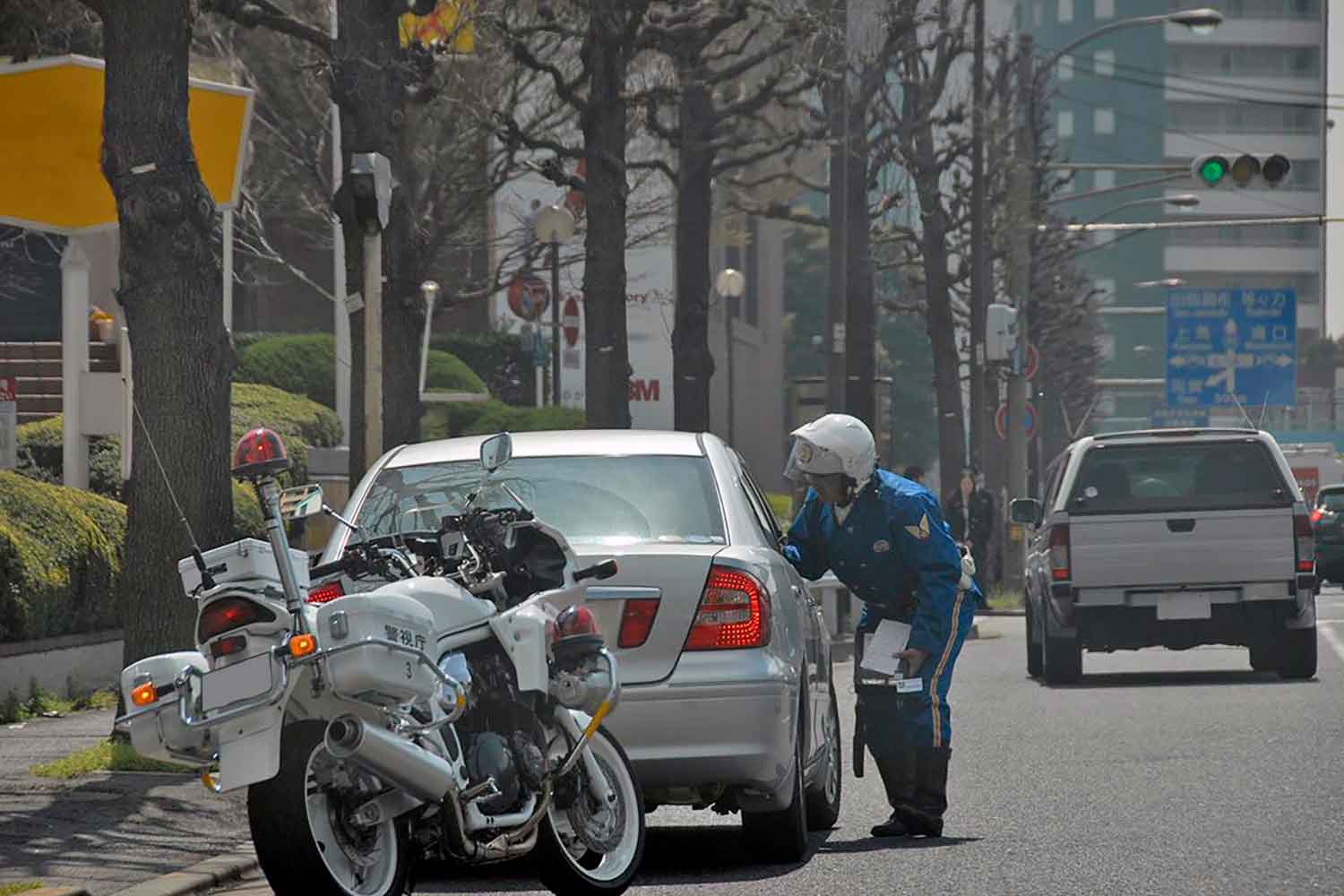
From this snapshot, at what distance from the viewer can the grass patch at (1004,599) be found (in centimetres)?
3784

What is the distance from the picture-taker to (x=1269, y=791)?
11.4m

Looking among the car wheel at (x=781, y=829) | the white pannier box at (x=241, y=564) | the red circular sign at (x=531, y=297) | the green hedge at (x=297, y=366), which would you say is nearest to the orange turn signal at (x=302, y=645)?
the white pannier box at (x=241, y=564)

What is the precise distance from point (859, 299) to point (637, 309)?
978 inches

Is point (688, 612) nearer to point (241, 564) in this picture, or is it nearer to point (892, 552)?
point (892, 552)

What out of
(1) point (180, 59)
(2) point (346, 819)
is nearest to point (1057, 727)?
(1) point (180, 59)

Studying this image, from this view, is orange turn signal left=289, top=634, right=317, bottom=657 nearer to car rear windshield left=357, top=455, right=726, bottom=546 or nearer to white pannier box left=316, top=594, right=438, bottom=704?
white pannier box left=316, top=594, right=438, bottom=704

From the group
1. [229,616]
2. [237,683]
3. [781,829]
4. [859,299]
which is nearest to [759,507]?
[781,829]

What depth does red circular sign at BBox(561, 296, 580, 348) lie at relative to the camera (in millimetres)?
52719

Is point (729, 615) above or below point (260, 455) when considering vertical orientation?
below

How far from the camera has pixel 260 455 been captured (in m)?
6.78

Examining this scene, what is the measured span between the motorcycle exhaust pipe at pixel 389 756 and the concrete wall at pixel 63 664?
869cm

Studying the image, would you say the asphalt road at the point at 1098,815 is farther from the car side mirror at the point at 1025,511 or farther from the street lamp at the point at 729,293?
the street lamp at the point at 729,293

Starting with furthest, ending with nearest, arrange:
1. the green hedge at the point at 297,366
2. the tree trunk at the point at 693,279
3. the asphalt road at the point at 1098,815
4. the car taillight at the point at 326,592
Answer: the green hedge at the point at 297,366
the tree trunk at the point at 693,279
the asphalt road at the point at 1098,815
the car taillight at the point at 326,592

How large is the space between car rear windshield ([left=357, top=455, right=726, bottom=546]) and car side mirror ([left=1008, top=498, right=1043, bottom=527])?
35.3ft
